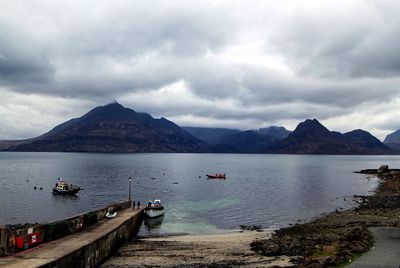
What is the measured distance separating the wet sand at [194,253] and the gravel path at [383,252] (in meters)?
6.00

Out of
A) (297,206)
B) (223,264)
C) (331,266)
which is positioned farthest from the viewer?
(297,206)

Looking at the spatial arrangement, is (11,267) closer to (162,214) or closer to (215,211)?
(162,214)

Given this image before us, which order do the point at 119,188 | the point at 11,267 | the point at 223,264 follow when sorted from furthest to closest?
1. the point at 119,188
2. the point at 223,264
3. the point at 11,267

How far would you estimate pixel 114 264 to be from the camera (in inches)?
1470

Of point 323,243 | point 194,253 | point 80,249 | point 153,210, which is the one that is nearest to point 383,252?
point 323,243

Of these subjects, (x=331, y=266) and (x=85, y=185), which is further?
(x=85, y=185)

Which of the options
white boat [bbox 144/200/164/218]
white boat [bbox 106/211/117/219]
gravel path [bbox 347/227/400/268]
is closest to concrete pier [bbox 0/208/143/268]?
white boat [bbox 106/211/117/219]

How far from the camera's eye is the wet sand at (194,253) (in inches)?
1422

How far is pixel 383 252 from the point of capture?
33844 millimetres

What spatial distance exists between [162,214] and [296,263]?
3833 centimetres

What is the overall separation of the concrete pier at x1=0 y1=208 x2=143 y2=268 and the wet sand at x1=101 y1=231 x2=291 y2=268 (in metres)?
1.26

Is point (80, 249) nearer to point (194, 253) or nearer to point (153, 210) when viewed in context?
point (194, 253)

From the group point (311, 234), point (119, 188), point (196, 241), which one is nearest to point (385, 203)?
point (311, 234)

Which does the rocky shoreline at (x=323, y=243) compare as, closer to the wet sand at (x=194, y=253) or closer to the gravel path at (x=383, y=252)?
the gravel path at (x=383, y=252)
